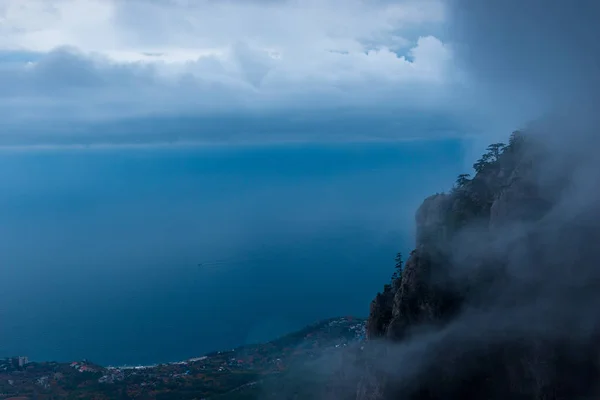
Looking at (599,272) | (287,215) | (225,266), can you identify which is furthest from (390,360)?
(287,215)

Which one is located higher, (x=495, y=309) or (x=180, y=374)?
(x=495, y=309)

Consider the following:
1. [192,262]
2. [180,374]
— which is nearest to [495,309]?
[180,374]

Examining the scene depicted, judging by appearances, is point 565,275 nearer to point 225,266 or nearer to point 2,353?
point 2,353

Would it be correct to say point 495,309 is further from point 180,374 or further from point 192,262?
point 192,262

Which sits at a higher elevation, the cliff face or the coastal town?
the cliff face

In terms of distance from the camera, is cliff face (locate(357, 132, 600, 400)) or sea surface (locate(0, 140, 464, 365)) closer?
cliff face (locate(357, 132, 600, 400))
